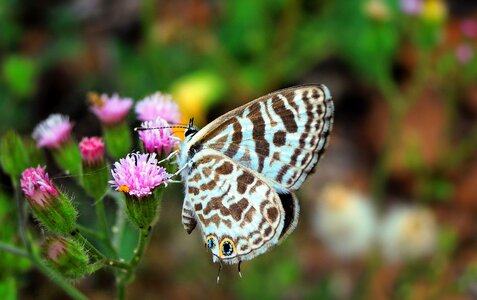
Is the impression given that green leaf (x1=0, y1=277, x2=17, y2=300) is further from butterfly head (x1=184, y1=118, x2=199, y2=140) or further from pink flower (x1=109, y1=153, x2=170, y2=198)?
butterfly head (x1=184, y1=118, x2=199, y2=140)

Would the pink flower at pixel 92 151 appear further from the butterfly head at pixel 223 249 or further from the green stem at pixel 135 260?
the butterfly head at pixel 223 249

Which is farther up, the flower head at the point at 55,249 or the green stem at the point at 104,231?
the flower head at the point at 55,249

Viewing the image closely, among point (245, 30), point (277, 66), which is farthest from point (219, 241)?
point (245, 30)

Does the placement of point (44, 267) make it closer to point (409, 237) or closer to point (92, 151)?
point (92, 151)

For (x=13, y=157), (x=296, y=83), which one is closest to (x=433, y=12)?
(x=296, y=83)

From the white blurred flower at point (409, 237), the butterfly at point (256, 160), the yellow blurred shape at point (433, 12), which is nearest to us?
the butterfly at point (256, 160)

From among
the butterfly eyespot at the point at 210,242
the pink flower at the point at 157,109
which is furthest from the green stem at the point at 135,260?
the pink flower at the point at 157,109
